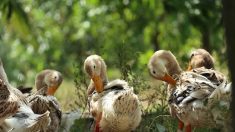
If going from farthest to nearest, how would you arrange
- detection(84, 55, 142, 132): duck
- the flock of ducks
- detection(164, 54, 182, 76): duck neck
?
detection(164, 54, 182, 76): duck neck → detection(84, 55, 142, 132): duck → the flock of ducks

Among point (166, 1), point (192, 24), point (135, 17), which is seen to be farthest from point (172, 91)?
point (135, 17)

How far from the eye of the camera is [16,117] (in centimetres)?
741

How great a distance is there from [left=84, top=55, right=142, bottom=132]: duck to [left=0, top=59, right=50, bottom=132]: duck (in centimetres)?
79

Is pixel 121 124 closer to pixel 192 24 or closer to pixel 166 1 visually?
pixel 166 1

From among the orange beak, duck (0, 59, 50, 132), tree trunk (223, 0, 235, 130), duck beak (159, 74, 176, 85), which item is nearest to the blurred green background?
the orange beak

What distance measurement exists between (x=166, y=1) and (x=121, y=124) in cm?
535

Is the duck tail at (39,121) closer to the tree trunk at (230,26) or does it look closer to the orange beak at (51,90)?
the orange beak at (51,90)

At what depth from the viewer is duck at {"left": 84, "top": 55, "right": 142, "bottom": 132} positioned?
7.71m

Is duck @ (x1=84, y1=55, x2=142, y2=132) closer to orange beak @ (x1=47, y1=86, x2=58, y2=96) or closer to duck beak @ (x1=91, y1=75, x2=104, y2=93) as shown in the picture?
duck beak @ (x1=91, y1=75, x2=104, y2=93)

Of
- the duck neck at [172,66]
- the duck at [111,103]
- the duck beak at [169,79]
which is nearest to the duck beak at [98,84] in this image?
the duck at [111,103]

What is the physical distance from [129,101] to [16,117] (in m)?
1.16

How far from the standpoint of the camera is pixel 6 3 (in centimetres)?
1102

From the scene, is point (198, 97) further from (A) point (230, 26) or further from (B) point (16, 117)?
(A) point (230, 26)

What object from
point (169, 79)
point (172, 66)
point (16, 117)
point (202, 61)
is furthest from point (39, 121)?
point (202, 61)
